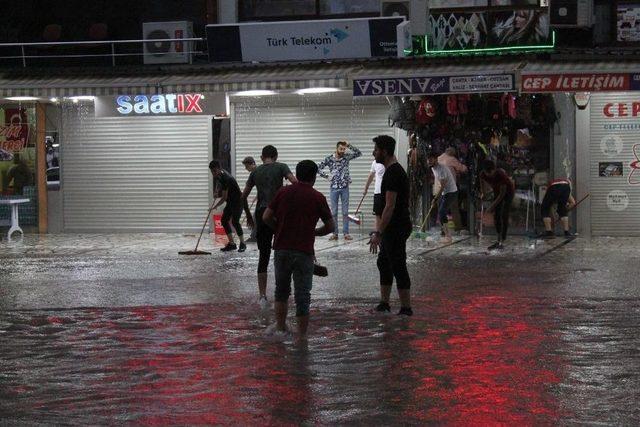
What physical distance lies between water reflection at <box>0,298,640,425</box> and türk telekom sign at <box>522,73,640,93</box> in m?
7.66

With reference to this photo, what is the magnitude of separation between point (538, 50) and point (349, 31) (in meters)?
3.51

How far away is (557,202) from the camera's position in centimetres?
2131

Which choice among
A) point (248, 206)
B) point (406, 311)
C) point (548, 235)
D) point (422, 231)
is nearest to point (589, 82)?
point (548, 235)

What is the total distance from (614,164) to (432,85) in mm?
4262

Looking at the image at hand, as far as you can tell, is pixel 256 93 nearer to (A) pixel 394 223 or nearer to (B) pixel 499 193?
(B) pixel 499 193

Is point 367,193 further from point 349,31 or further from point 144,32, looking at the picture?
point 144,32

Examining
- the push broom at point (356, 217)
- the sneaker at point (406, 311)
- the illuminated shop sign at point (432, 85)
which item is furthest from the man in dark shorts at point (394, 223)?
the push broom at point (356, 217)

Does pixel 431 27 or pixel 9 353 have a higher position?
pixel 431 27

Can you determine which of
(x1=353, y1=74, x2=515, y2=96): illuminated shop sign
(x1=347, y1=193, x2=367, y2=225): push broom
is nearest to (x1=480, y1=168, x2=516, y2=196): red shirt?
(x1=353, y1=74, x2=515, y2=96): illuminated shop sign

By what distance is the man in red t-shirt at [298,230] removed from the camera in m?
10.4

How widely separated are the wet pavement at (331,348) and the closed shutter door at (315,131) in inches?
250

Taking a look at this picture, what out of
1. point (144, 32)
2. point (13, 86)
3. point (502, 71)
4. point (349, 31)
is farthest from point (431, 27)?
point (13, 86)

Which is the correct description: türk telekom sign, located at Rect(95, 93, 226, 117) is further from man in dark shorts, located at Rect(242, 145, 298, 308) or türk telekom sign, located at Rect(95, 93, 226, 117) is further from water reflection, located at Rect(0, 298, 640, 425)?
water reflection, located at Rect(0, 298, 640, 425)

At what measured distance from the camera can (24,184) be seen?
25.2m
